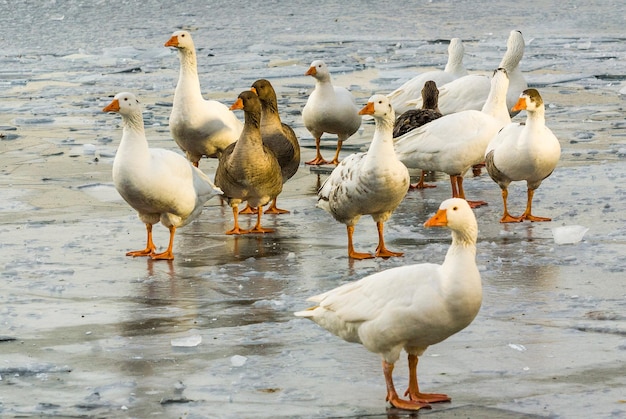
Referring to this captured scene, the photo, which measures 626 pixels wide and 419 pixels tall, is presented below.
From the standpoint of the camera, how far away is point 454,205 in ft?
19.5

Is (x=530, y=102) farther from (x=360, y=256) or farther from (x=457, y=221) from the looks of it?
(x=457, y=221)

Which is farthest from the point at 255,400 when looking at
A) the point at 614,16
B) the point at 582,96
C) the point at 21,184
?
the point at 614,16

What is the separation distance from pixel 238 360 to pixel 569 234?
380 centimetres

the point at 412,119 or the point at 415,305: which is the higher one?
the point at 412,119

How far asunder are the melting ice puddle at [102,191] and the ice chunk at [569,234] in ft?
14.2

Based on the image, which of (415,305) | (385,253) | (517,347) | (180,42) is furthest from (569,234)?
(180,42)

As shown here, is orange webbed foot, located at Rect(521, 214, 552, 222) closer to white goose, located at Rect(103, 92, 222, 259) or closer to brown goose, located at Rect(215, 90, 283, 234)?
brown goose, located at Rect(215, 90, 283, 234)

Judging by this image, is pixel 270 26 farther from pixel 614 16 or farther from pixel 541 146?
pixel 541 146

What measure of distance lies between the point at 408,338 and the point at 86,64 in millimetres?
16146

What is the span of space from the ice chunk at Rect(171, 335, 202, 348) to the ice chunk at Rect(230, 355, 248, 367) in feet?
1.37

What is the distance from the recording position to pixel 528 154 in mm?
10180

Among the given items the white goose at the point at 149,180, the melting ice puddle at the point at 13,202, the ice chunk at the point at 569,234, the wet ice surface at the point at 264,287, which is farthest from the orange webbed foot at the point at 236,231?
the ice chunk at the point at 569,234

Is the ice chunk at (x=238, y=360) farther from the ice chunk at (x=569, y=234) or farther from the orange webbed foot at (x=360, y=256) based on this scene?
the ice chunk at (x=569, y=234)

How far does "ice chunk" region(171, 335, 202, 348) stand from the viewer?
6859mm
